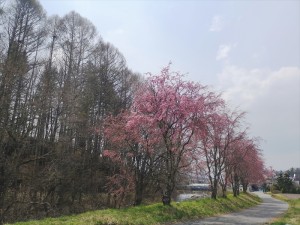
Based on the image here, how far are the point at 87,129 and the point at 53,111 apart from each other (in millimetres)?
4891

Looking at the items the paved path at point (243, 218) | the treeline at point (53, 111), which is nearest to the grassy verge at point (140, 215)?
the paved path at point (243, 218)

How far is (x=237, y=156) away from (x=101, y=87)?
16.7m

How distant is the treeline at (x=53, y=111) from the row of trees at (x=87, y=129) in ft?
0.30

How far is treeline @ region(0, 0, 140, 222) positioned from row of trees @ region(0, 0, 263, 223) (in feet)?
0.30

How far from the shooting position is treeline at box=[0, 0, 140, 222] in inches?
917

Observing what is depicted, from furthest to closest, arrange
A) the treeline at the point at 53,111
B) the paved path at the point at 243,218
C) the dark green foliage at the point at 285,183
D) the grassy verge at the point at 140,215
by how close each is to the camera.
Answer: the dark green foliage at the point at 285,183, the treeline at the point at 53,111, the paved path at the point at 243,218, the grassy verge at the point at 140,215

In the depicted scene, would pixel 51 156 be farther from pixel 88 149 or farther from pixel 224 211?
pixel 224 211

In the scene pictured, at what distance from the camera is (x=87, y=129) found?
35000 millimetres

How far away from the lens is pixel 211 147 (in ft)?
101

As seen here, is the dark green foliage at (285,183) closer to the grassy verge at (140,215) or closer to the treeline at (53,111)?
the treeline at (53,111)

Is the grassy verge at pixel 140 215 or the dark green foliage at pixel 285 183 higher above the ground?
the dark green foliage at pixel 285 183

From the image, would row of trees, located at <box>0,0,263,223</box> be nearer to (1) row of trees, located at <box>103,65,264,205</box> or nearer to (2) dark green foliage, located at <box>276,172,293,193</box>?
(1) row of trees, located at <box>103,65,264,205</box>

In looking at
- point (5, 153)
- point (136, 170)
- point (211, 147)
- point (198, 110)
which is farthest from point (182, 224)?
point (211, 147)

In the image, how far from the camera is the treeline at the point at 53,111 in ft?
76.4
